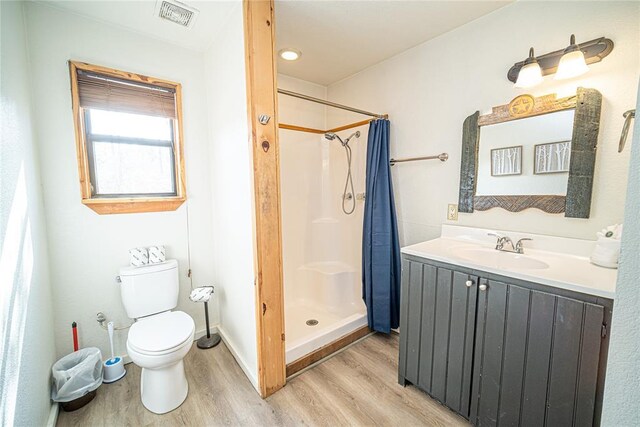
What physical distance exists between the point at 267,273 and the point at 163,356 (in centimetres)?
73

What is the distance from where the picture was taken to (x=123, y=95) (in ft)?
6.17

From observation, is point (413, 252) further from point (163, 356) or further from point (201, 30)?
point (201, 30)

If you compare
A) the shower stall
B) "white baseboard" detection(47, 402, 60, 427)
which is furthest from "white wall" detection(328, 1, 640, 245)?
"white baseboard" detection(47, 402, 60, 427)

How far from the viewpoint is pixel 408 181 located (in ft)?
7.26

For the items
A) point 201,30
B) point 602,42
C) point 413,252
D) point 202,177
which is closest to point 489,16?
point 602,42

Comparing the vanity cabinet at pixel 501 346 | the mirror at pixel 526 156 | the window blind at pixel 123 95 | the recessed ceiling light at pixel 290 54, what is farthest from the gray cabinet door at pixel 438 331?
the window blind at pixel 123 95

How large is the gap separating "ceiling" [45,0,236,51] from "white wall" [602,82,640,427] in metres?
2.01

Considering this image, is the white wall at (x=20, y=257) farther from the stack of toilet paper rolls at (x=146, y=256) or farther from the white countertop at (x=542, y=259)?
the white countertop at (x=542, y=259)

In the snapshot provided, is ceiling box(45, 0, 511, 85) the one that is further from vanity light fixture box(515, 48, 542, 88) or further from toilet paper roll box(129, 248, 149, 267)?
toilet paper roll box(129, 248, 149, 267)

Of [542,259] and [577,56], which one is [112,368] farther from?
[577,56]

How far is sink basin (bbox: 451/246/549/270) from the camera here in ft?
4.63

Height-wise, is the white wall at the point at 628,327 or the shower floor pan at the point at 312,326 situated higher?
the white wall at the point at 628,327

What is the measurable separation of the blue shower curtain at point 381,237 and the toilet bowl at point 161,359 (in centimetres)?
145

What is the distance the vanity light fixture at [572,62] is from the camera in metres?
1.29
